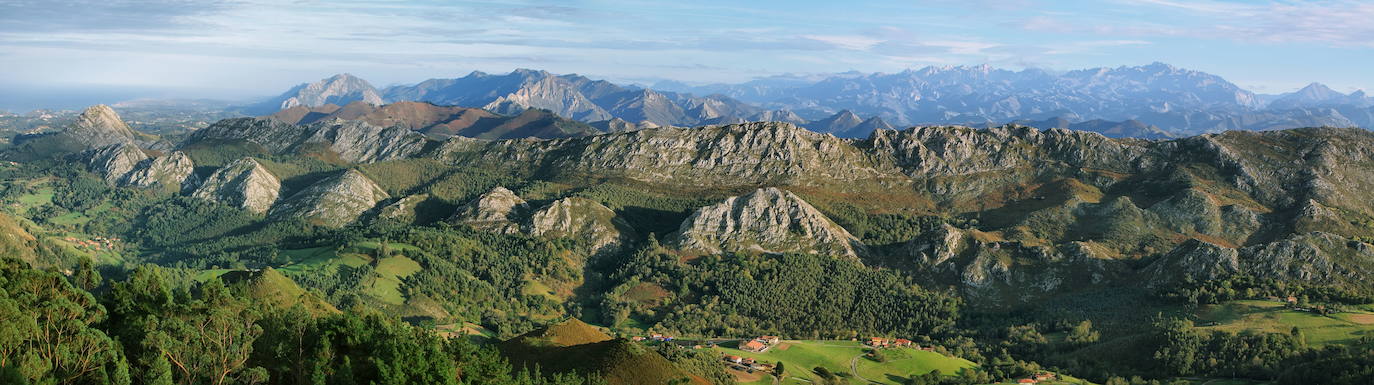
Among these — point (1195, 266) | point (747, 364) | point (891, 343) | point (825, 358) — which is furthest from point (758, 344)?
point (1195, 266)

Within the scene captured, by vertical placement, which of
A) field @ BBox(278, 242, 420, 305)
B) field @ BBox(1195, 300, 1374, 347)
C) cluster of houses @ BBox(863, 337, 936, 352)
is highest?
field @ BBox(1195, 300, 1374, 347)

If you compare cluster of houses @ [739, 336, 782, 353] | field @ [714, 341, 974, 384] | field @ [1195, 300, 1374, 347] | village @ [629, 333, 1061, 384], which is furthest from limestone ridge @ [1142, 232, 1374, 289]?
cluster of houses @ [739, 336, 782, 353]

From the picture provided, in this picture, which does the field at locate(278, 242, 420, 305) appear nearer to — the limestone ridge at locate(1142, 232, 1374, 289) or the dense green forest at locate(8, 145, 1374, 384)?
the dense green forest at locate(8, 145, 1374, 384)

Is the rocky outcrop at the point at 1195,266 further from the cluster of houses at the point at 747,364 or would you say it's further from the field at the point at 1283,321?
the cluster of houses at the point at 747,364

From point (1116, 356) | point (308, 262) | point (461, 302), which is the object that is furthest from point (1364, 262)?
point (308, 262)

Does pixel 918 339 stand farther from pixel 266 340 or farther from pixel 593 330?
pixel 266 340

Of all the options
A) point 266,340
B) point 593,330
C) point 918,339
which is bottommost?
point 918,339
